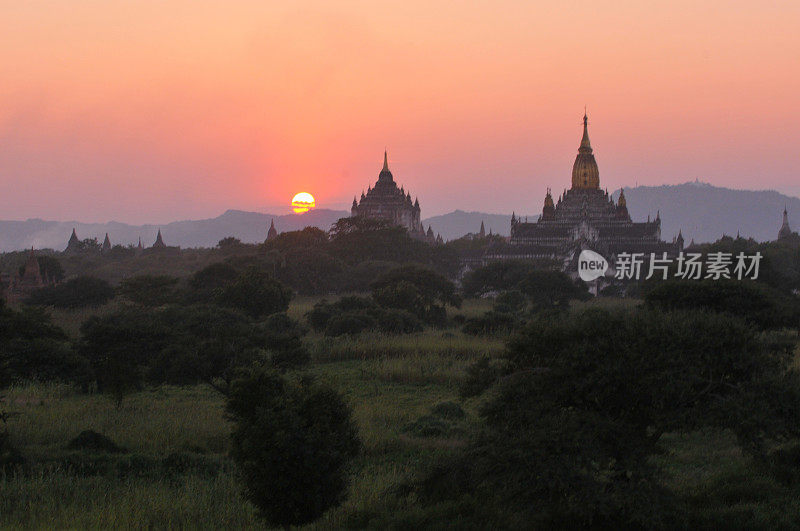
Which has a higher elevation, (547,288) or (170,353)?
(547,288)

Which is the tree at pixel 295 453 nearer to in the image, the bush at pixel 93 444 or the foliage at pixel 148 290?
the bush at pixel 93 444

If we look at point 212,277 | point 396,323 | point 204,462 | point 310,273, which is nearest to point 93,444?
point 204,462

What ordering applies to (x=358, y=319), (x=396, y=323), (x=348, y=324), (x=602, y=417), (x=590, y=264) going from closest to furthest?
1. (x=602, y=417)
2. (x=348, y=324)
3. (x=358, y=319)
4. (x=396, y=323)
5. (x=590, y=264)

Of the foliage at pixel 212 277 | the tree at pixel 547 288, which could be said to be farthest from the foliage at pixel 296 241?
the tree at pixel 547 288

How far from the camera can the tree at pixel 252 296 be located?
44.9 metres

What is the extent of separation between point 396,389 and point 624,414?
15127 millimetres

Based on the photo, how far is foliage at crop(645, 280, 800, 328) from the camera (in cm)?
2755

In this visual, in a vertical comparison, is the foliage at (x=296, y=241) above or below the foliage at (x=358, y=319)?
above

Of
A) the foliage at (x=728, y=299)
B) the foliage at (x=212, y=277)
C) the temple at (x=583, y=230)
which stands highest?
the temple at (x=583, y=230)

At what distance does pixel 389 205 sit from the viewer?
145875 millimetres

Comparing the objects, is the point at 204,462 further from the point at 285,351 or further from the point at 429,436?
the point at 285,351

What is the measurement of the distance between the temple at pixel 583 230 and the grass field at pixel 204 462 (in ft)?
261

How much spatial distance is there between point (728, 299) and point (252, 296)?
25.3 meters

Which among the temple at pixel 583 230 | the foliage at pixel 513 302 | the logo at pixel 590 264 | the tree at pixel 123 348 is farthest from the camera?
the temple at pixel 583 230
